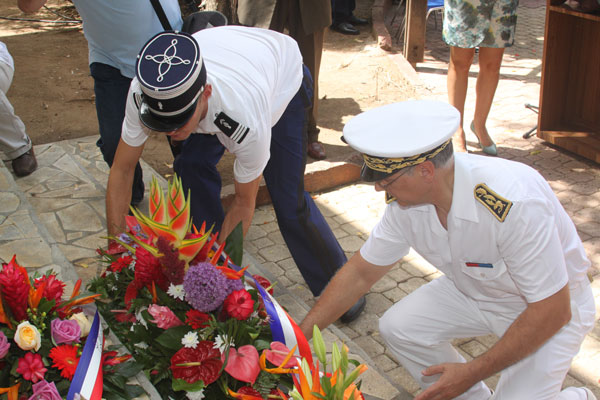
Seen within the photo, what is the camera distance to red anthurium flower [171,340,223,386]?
196 cm

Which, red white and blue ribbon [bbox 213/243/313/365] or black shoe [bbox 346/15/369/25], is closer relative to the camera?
red white and blue ribbon [bbox 213/243/313/365]

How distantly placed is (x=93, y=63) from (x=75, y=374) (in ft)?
7.03

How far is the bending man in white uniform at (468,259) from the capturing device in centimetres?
220

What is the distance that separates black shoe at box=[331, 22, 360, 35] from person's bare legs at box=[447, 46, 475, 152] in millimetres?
4044

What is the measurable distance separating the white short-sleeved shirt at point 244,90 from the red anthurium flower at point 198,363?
0.95 meters

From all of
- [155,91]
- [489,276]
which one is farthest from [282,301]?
[155,91]

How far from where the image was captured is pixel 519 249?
221 centimetres

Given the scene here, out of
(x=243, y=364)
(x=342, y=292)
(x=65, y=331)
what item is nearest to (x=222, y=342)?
(x=243, y=364)

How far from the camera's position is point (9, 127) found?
173 inches

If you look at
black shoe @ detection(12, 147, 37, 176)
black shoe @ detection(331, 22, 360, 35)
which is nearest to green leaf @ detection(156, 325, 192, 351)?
black shoe @ detection(12, 147, 37, 176)

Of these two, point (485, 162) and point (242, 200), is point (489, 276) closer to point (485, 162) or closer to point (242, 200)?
point (485, 162)

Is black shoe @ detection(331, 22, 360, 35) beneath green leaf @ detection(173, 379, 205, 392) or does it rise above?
beneath

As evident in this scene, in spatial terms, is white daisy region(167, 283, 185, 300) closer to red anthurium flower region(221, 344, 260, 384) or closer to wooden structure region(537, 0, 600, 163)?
red anthurium flower region(221, 344, 260, 384)

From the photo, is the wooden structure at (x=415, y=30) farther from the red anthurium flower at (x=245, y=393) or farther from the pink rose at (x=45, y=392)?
the pink rose at (x=45, y=392)
